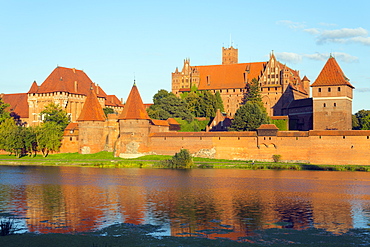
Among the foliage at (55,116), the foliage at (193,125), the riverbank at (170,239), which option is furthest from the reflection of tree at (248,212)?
the foliage at (55,116)

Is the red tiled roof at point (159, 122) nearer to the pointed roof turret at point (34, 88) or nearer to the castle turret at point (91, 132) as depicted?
the castle turret at point (91, 132)

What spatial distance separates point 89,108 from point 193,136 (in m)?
11.4

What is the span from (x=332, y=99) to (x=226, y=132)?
12.3 meters

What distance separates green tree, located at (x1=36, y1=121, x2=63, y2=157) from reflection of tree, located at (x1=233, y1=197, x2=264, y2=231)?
31.1m

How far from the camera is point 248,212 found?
21406 millimetres

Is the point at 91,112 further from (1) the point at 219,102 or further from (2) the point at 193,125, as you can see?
(1) the point at 219,102

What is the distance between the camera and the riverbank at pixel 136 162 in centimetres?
4219

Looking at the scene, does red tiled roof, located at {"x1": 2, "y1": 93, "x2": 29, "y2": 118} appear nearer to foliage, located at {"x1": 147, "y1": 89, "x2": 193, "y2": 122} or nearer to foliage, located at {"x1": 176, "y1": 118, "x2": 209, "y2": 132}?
foliage, located at {"x1": 147, "y1": 89, "x2": 193, "y2": 122}

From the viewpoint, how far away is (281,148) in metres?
45.6

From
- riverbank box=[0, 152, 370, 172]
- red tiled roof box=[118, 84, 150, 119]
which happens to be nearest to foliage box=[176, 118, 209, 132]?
red tiled roof box=[118, 84, 150, 119]

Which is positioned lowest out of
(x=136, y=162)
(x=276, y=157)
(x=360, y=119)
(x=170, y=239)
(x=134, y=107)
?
(x=170, y=239)

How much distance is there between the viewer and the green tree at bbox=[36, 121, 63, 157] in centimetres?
5228

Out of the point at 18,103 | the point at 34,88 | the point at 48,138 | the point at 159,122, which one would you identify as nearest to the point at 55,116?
the point at 48,138

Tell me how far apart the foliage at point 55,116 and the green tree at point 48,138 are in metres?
4.54
